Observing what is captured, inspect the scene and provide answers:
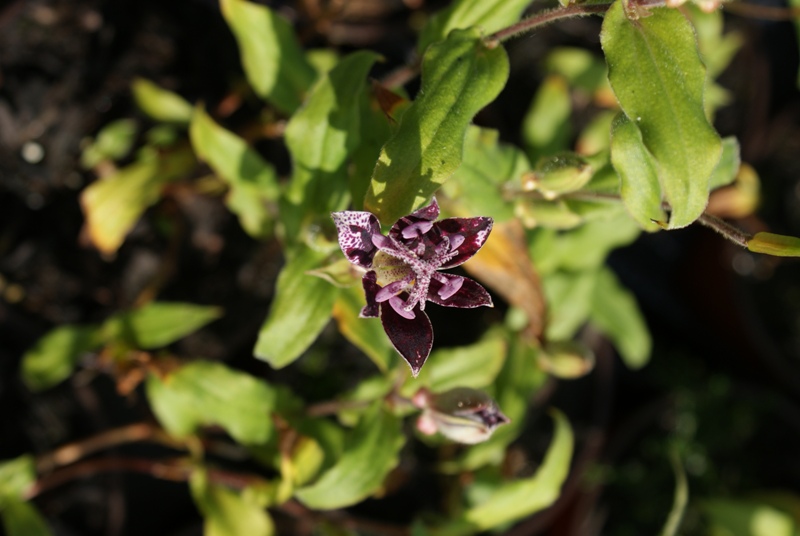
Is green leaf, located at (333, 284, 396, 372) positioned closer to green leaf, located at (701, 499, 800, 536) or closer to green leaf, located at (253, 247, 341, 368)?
green leaf, located at (253, 247, 341, 368)

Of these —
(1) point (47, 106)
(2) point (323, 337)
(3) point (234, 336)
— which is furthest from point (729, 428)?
(1) point (47, 106)

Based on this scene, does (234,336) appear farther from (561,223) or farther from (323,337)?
(561,223)

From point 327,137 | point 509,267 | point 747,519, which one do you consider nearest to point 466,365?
point 509,267

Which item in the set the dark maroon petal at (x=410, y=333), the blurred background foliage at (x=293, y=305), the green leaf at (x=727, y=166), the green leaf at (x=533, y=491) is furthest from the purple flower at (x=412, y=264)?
the green leaf at (x=533, y=491)

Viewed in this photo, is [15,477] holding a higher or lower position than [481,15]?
lower

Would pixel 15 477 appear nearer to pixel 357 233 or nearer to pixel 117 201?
pixel 117 201

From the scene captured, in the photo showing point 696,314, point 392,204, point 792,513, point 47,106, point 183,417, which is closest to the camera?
point 392,204
